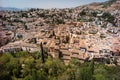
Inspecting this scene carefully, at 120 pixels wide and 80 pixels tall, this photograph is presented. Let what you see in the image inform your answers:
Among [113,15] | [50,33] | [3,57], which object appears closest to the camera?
[3,57]

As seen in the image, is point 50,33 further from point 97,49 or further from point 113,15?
point 113,15

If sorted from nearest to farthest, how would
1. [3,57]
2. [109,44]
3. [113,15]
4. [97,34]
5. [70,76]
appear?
A: [70,76] → [3,57] → [109,44] → [97,34] → [113,15]

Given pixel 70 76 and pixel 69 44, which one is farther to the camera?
pixel 69 44

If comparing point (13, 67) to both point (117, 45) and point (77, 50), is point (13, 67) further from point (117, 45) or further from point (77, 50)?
point (117, 45)

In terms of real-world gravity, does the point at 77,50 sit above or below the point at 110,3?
below

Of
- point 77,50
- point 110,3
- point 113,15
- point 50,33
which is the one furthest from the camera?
point 110,3

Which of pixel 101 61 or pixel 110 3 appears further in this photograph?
pixel 110 3

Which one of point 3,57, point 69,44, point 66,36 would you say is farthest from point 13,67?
point 66,36

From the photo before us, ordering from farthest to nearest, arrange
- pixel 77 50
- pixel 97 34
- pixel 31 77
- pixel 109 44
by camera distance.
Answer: pixel 97 34, pixel 109 44, pixel 77 50, pixel 31 77

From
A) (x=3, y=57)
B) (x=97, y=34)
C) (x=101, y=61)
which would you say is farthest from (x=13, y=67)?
(x=97, y=34)
